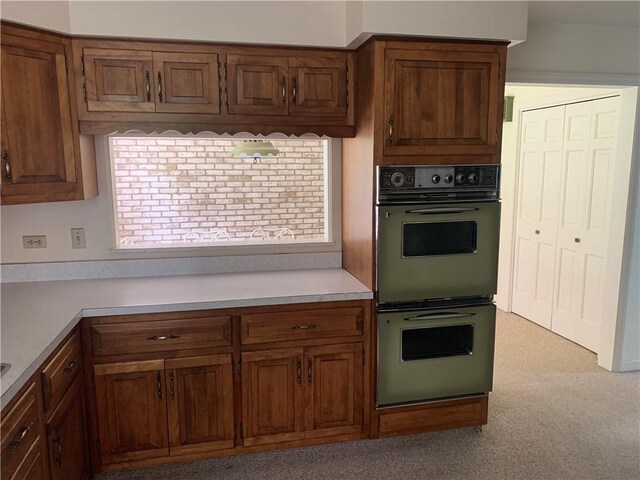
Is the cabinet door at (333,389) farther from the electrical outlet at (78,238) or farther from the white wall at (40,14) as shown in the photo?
the white wall at (40,14)

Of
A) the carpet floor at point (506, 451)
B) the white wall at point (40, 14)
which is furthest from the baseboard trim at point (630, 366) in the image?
the white wall at point (40, 14)

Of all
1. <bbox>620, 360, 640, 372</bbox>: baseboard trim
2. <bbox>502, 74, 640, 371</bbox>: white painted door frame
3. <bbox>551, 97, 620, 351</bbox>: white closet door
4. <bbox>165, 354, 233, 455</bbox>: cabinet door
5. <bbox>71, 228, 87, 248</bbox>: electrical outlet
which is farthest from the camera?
<bbox>551, 97, 620, 351</bbox>: white closet door

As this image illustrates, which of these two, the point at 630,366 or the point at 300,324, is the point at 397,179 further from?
the point at 630,366

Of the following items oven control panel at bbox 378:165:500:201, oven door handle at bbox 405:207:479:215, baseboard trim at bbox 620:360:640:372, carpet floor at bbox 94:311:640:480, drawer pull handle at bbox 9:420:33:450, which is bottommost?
carpet floor at bbox 94:311:640:480

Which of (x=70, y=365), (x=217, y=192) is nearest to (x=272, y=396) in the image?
(x=70, y=365)

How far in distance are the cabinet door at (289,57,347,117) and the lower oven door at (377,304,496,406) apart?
1174mm

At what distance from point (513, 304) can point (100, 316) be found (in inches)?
154

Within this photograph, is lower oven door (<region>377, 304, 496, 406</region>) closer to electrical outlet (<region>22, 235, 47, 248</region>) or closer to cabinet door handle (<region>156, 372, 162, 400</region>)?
cabinet door handle (<region>156, 372, 162, 400</region>)

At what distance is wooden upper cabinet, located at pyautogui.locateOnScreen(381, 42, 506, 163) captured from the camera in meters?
2.38

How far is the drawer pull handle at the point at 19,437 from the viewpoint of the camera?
148 centimetres

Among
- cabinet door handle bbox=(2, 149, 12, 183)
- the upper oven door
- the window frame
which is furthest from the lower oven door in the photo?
cabinet door handle bbox=(2, 149, 12, 183)

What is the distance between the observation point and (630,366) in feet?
11.5

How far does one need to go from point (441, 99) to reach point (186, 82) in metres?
1.32

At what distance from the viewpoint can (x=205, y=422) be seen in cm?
244
